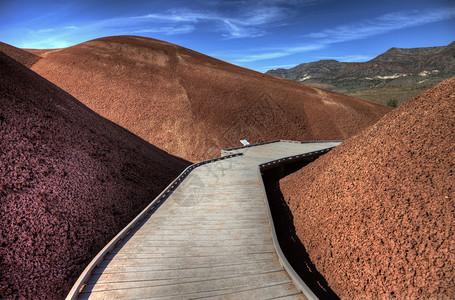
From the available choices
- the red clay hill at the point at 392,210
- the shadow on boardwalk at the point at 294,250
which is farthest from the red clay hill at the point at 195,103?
the red clay hill at the point at 392,210

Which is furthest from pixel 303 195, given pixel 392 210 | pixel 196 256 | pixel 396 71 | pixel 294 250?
pixel 396 71

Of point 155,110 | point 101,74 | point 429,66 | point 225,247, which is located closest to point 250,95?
point 155,110

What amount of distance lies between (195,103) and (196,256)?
22.1 metres

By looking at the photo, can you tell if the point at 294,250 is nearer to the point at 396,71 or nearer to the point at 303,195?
the point at 303,195

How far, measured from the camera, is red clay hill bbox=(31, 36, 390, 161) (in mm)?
23672

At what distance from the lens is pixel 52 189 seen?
7738mm

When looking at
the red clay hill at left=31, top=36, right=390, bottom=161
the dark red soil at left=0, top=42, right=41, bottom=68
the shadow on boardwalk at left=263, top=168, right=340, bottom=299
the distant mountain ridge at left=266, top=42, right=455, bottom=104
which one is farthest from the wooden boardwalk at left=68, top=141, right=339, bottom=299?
the distant mountain ridge at left=266, top=42, right=455, bottom=104

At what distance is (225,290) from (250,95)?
25.2m

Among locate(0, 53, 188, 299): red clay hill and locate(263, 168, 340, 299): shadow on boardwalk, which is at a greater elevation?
locate(0, 53, 188, 299): red clay hill

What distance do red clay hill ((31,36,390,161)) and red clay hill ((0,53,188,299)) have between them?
10596 mm

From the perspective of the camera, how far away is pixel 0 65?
34.2 feet

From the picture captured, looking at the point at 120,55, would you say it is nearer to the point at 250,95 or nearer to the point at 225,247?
the point at 250,95

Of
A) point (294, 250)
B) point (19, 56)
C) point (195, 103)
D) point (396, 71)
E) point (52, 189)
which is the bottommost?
point (294, 250)

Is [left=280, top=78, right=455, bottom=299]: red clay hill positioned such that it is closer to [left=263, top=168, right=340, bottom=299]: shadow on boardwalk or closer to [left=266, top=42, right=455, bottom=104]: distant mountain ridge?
[left=263, top=168, right=340, bottom=299]: shadow on boardwalk
